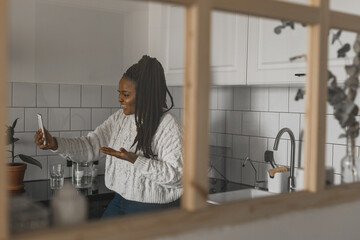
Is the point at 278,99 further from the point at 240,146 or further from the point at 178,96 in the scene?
the point at 178,96

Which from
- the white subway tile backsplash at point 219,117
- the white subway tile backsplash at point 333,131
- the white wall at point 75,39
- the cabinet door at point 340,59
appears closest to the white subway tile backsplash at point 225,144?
the white subway tile backsplash at point 219,117

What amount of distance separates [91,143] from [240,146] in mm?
764

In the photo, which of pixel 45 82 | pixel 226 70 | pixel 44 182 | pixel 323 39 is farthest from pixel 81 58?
pixel 323 39

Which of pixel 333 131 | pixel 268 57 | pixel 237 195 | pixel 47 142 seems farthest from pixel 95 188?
pixel 333 131

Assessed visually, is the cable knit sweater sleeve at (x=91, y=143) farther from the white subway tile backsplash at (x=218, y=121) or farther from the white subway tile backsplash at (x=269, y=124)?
the white subway tile backsplash at (x=269, y=124)

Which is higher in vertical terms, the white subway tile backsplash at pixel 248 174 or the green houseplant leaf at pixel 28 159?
the green houseplant leaf at pixel 28 159

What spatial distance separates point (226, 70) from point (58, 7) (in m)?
0.98

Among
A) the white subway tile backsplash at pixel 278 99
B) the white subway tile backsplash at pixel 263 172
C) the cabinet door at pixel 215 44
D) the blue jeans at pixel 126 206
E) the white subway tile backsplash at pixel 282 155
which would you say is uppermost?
the cabinet door at pixel 215 44

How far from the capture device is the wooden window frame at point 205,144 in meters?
0.82

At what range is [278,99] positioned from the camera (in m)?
2.42

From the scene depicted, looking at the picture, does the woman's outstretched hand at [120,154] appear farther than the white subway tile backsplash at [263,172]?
No

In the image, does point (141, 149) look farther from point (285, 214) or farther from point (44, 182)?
point (285, 214)

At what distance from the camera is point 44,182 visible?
264 cm

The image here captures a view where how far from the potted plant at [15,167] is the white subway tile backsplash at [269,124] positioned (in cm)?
112
